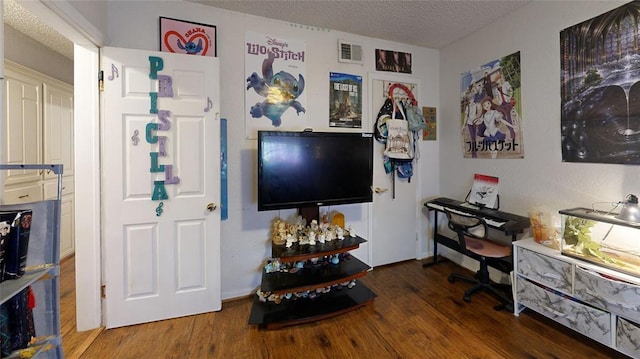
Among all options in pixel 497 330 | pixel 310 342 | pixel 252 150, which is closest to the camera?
pixel 310 342

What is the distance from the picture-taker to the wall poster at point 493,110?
252 centimetres

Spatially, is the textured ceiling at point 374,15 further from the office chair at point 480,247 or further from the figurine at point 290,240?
the figurine at point 290,240

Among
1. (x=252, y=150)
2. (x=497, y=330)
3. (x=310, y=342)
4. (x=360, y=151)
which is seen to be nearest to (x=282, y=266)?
(x=310, y=342)

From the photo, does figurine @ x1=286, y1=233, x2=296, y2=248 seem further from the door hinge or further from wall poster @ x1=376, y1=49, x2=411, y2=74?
wall poster @ x1=376, y1=49, x2=411, y2=74

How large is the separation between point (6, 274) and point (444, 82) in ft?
12.5

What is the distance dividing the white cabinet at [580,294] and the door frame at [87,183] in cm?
326

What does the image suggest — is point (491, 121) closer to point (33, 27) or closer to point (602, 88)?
point (602, 88)

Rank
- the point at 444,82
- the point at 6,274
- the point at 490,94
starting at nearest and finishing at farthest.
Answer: the point at 6,274 → the point at 490,94 → the point at 444,82

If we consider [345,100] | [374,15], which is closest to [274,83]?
[345,100]

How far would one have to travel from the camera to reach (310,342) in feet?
6.21

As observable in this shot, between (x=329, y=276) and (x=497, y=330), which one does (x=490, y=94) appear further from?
(x=329, y=276)

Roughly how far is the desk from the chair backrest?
0.07 meters

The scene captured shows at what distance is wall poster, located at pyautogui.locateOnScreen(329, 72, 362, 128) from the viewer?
110 inches

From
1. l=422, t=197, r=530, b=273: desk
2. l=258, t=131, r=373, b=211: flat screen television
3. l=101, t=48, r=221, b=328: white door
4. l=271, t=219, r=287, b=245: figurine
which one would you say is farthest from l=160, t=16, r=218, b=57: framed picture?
l=422, t=197, r=530, b=273: desk
